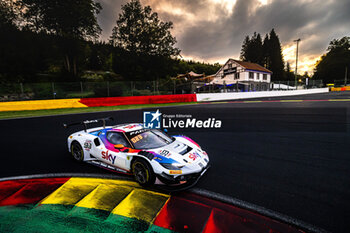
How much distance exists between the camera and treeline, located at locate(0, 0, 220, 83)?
91.6ft

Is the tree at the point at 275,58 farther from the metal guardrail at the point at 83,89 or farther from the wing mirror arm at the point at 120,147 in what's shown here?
the wing mirror arm at the point at 120,147

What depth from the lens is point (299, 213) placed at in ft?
8.98

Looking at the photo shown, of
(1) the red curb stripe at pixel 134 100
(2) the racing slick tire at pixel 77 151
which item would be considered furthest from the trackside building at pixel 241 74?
(2) the racing slick tire at pixel 77 151

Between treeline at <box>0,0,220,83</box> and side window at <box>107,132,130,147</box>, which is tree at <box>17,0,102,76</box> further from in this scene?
side window at <box>107,132,130,147</box>

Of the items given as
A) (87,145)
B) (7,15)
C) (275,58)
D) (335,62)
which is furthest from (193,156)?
(335,62)

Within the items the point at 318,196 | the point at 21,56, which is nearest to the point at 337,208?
the point at 318,196

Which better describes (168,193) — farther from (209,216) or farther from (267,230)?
(267,230)

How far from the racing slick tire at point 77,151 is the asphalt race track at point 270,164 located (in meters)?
0.16

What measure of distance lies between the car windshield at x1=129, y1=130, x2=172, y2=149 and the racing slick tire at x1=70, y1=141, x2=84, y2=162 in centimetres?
185

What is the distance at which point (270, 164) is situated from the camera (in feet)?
14.5

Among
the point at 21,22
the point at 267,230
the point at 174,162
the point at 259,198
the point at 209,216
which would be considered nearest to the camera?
the point at 267,230

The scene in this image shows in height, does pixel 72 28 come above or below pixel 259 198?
above

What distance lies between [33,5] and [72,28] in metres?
6.41

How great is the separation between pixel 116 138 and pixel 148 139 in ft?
→ 2.69
